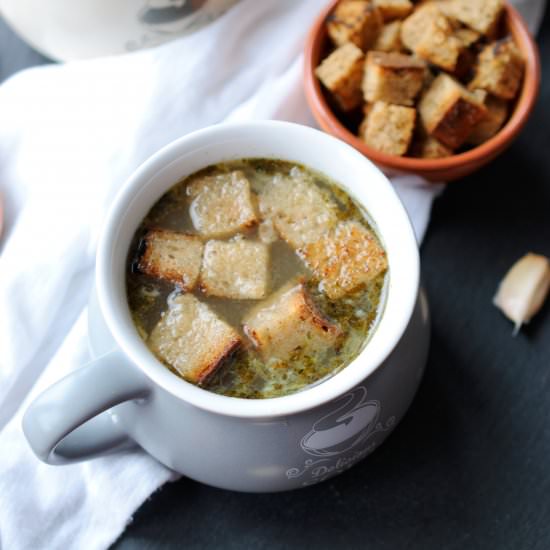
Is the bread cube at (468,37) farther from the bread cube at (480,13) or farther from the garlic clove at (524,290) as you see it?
the garlic clove at (524,290)

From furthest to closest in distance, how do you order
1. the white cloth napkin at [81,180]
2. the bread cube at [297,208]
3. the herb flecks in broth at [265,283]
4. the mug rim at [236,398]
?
the white cloth napkin at [81,180] < the bread cube at [297,208] < the herb flecks in broth at [265,283] < the mug rim at [236,398]

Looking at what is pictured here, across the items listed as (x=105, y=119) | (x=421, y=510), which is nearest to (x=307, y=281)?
(x=421, y=510)

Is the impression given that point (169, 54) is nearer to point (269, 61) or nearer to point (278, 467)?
point (269, 61)

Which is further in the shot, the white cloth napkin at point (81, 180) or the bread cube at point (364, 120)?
the bread cube at point (364, 120)

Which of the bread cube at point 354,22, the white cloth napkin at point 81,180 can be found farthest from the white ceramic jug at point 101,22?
the bread cube at point 354,22

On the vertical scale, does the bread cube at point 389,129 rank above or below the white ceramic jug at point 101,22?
below

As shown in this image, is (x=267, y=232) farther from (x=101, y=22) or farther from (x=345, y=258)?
(x=101, y=22)

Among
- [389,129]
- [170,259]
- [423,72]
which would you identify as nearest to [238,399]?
[170,259]

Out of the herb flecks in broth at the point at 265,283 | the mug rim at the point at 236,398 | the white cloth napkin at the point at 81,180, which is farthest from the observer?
the white cloth napkin at the point at 81,180
